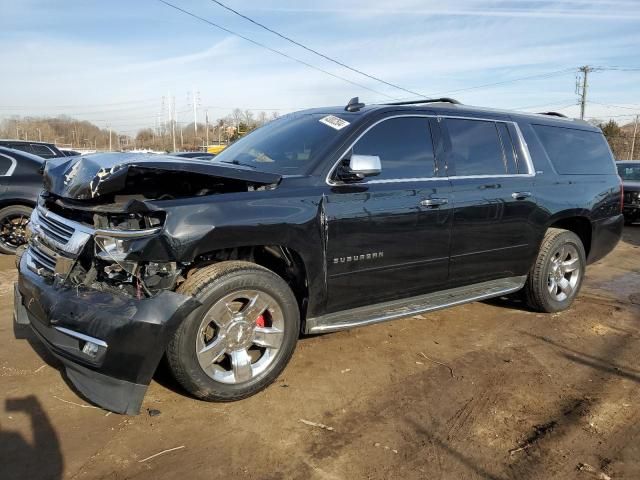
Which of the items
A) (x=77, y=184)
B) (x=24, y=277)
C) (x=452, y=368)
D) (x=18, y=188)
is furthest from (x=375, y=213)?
(x=18, y=188)

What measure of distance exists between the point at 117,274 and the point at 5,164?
5.90m

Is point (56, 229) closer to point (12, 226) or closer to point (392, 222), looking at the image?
point (392, 222)

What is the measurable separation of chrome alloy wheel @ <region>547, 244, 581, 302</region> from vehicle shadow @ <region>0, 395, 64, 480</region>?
4.51m

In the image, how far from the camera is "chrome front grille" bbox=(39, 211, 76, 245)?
318cm

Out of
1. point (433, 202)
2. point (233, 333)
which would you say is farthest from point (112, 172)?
point (433, 202)

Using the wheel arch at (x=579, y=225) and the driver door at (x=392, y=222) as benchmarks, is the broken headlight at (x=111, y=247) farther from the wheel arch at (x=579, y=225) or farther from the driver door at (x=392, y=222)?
the wheel arch at (x=579, y=225)

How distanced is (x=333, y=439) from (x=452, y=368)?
4.54ft

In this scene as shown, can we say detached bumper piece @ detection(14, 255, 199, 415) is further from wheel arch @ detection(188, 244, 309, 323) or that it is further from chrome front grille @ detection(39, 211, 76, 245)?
wheel arch @ detection(188, 244, 309, 323)

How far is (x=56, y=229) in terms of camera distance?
333 centimetres

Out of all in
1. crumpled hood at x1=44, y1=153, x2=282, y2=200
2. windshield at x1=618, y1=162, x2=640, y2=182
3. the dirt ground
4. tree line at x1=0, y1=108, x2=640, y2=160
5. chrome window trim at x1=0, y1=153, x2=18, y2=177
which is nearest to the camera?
the dirt ground

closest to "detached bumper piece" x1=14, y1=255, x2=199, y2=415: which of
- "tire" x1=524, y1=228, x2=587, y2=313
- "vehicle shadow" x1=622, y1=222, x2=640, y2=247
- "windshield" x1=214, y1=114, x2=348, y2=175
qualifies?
"windshield" x1=214, y1=114, x2=348, y2=175

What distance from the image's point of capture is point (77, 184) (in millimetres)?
3143

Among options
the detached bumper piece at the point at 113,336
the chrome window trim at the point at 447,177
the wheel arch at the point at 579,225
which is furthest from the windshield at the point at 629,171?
the detached bumper piece at the point at 113,336

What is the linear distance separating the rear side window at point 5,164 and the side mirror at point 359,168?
6.14m
